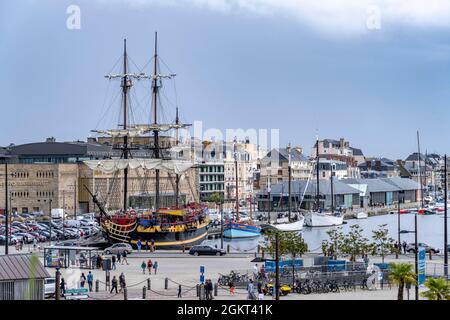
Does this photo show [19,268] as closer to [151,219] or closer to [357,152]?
[151,219]

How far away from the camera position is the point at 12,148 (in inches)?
3246

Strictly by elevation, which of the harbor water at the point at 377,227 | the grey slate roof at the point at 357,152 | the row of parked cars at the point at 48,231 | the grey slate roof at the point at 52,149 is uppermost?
the grey slate roof at the point at 357,152

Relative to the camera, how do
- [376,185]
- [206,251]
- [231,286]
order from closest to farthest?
[231,286] → [206,251] → [376,185]

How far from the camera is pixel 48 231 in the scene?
2179 inches

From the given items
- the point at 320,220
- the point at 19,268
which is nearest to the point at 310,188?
the point at 320,220

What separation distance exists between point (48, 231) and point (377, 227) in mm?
34189

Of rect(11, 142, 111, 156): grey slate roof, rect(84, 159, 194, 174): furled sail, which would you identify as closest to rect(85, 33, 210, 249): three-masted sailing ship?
rect(84, 159, 194, 174): furled sail

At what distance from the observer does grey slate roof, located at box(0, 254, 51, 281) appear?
19234 mm

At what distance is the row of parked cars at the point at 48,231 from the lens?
165ft

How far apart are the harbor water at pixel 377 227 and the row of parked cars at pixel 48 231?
797cm

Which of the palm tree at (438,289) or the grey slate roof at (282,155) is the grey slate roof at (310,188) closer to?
the grey slate roof at (282,155)

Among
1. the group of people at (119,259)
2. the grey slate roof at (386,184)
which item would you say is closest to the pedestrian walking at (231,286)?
the group of people at (119,259)
